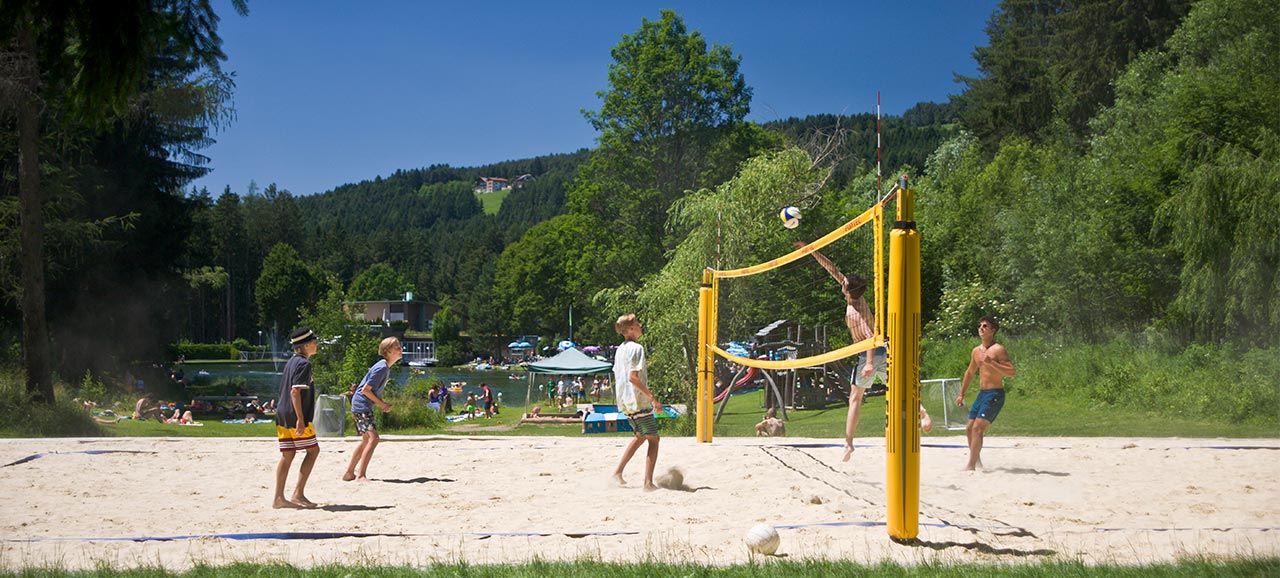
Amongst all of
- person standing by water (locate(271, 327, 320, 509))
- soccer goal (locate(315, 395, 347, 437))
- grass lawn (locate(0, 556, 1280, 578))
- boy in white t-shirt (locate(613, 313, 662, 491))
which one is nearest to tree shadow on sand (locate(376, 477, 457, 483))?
person standing by water (locate(271, 327, 320, 509))

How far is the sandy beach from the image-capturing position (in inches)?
221

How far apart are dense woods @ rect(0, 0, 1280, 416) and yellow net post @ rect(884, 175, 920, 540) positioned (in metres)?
4.27

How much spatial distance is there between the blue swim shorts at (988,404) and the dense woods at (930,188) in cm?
562

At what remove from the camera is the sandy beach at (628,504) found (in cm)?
562

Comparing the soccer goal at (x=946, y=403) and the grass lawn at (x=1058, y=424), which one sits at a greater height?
the soccer goal at (x=946, y=403)

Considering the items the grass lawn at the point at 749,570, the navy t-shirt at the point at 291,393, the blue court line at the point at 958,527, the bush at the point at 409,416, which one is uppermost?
the navy t-shirt at the point at 291,393

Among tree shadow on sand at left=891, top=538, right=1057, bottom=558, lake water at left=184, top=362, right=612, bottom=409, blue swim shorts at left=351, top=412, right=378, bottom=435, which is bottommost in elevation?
lake water at left=184, top=362, right=612, bottom=409

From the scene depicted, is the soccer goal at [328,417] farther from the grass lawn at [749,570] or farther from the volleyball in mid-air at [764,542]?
the volleyball in mid-air at [764,542]

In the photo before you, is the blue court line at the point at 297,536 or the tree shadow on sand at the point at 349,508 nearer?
the blue court line at the point at 297,536

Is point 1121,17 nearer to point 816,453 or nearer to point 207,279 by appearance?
point 816,453

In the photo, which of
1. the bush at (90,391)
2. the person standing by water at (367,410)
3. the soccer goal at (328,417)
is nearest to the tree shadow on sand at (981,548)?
the person standing by water at (367,410)

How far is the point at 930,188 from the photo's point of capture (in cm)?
4075

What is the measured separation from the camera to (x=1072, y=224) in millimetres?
26188

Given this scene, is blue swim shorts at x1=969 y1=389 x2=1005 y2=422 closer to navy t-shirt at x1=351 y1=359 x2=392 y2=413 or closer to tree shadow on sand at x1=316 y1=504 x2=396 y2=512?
tree shadow on sand at x1=316 y1=504 x2=396 y2=512
